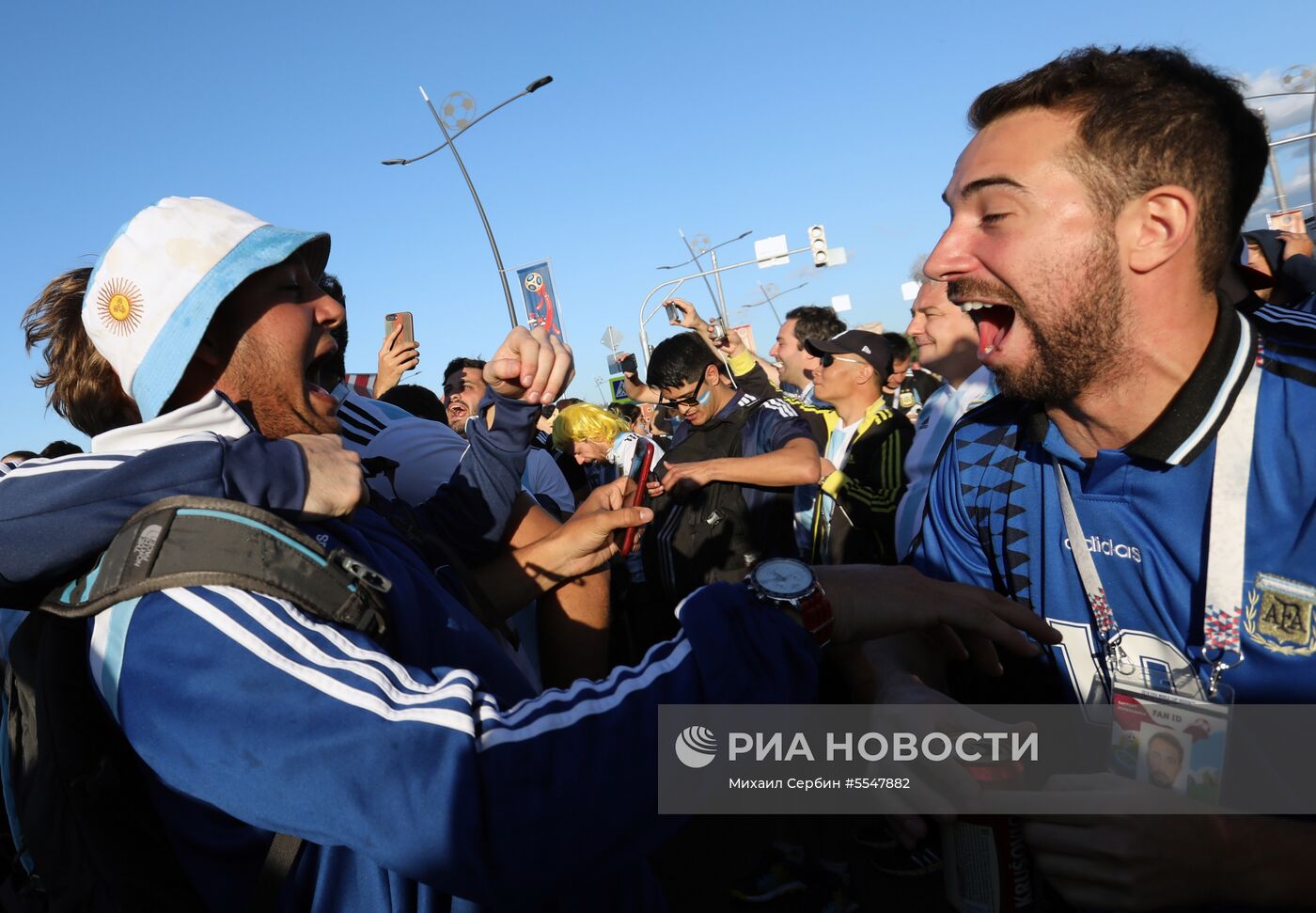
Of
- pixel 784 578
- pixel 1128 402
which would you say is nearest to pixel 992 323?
pixel 1128 402

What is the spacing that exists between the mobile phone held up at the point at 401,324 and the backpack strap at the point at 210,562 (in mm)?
4994

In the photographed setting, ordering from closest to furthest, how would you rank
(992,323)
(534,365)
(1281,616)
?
(1281,616) < (992,323) < (534,365)

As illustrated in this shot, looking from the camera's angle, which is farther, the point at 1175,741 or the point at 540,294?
the point at 540,294

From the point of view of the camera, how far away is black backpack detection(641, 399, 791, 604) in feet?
16.3

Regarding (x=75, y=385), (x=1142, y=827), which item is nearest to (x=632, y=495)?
(x=75, y=385)

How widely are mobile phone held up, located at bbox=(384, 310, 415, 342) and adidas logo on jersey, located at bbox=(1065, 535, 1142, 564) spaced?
526 cm

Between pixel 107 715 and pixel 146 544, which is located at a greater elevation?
pixel 146 544

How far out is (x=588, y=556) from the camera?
2750 millimetres

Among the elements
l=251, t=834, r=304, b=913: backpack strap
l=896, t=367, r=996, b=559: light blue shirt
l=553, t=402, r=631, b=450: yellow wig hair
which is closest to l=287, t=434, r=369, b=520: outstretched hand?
l=251, t=834, r=304, b=913: backpack strap

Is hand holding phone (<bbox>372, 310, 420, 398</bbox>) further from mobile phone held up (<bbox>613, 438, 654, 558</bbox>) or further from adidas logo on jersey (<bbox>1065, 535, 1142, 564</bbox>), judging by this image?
adidas logo on jersey (<bbox>1065, 535, 1142, 564</bbox>)

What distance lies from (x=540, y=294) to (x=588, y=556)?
1208cm

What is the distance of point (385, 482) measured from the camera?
2.62 meters

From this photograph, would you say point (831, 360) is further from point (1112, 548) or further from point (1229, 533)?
point (1229, 533)

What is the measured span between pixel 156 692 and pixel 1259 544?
2025 mm
